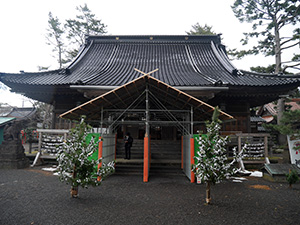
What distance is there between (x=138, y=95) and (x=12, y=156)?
7979mm

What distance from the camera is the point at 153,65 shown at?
12.7 meters

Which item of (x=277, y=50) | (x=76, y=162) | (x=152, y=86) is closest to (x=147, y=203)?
(x=76, y=162)

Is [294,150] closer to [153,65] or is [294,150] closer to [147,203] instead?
[147,203]

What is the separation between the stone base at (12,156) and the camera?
979 centimetres

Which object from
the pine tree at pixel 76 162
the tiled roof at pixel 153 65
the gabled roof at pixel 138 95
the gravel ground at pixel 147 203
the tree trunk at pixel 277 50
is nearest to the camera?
the gravel ground at pixel 147 203

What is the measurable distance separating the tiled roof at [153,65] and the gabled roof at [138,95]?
1615 mm

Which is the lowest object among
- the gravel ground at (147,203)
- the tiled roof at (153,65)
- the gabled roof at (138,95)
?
the gravel ground at (147,203)

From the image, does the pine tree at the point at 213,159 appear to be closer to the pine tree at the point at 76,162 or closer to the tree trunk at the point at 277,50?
the pine tree at the point at 76,162

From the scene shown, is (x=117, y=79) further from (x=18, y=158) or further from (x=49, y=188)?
(x=18, y=158)

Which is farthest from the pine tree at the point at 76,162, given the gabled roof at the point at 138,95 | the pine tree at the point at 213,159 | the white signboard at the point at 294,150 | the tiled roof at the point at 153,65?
the white signboard at the point at 294,150

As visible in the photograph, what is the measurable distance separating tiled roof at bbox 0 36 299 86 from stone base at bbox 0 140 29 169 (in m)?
3.44

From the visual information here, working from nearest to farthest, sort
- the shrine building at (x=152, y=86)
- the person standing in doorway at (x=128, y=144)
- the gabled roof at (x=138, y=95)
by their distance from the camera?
1. the gabled roof at (x=138, y=95)
2. the shrine building at (x=152, y=86)
3. the person standing in doorway at (x=128, y=144)

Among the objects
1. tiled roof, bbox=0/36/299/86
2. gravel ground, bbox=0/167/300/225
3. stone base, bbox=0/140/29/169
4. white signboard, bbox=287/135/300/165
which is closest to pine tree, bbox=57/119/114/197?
gravel ground, bbox=0/167/300/225

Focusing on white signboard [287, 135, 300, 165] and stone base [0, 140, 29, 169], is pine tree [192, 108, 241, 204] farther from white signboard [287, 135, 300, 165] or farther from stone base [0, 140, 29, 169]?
stone base [0, 140, 29, 169]
